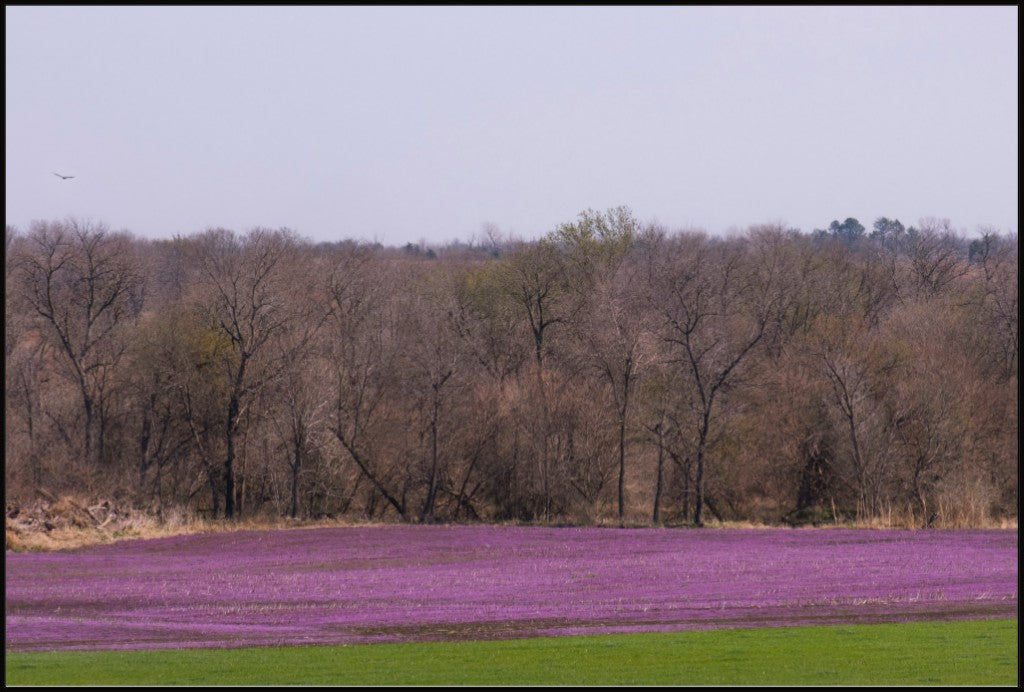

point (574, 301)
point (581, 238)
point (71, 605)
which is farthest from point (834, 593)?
point (581, 238)

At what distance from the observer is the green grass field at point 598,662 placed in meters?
18.9

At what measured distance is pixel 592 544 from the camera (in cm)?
4825

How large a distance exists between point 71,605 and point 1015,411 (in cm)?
4808

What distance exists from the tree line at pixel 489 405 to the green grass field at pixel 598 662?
37.1 m

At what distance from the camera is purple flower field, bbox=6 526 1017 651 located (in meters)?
25.8

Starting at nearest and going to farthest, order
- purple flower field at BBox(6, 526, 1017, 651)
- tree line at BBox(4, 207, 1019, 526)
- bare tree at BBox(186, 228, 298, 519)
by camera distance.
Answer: purple flower field at BBox(6, 526, 1017, 651), tree line at BBox(4, 207, 1019, 526), bare tree at BBox(186, 228, 298, 519)

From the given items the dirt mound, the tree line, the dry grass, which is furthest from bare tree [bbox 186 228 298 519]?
the dirt mound

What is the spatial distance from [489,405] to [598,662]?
45182mm

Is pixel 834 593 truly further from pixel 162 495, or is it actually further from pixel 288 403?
pixel 162 495

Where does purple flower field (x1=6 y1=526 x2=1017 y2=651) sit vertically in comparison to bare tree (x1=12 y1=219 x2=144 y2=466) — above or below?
below

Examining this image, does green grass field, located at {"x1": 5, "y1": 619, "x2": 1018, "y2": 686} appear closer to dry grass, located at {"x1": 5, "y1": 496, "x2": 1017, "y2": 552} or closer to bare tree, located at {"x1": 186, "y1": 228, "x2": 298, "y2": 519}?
dry grass, located at {"x1": 5, "y1": 496, "x2": 1017, "y2": 552}

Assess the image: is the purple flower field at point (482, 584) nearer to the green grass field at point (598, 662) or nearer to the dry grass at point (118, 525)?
the green grass field at point (598, 662)

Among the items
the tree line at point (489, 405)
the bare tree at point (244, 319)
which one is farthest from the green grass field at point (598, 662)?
the bare tree at point (244, 319)

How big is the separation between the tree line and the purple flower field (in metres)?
10.0
